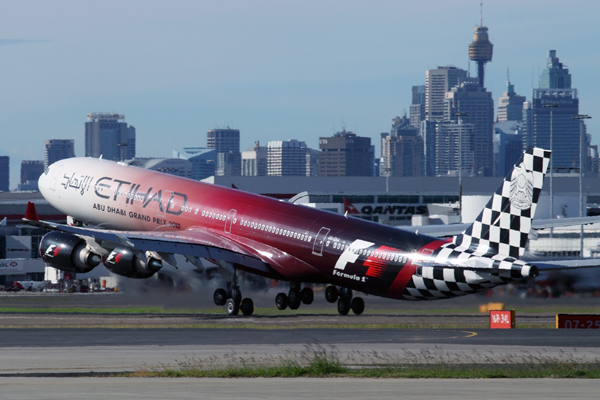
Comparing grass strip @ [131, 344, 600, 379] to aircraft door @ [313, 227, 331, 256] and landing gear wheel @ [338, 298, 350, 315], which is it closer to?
aircraft door @ [313, 227, 331, 256]

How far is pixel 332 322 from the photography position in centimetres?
5022

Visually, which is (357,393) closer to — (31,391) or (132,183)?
(31,391)

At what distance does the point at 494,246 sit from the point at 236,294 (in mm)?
16152

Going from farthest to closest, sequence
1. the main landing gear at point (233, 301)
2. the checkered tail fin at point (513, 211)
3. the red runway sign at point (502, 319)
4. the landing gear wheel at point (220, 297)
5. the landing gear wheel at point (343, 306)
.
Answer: the landing gear wheel at point (220, 297) → the main landing gear at point (233, 301) → the landing gear wheel at point (343, 306) → the red runway sign at point (502, 319) → the checkered tail fin at point (513, 211)

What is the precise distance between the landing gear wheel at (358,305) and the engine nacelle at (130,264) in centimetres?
1096

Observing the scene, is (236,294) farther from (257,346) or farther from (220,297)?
(257,346)

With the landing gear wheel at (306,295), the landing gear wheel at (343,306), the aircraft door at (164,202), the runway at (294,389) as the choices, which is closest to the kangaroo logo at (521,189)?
the landing gear wheel at (343,306)

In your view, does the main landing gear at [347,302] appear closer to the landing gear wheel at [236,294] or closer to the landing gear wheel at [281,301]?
the landing gear wheel at [281,301]

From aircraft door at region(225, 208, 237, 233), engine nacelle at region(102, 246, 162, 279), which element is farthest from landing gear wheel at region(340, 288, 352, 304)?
engine nacelle at region(102, 246, 162, 279)

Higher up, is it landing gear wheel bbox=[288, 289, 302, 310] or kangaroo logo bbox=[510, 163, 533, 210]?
kangaroo logo bbox=[510, 163, 533, 210]

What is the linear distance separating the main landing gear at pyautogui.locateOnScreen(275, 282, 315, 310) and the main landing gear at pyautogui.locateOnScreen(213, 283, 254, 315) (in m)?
1.69

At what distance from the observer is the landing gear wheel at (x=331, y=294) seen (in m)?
56.7

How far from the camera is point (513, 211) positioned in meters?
46.2

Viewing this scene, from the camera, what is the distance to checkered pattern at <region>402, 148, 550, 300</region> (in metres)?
45.7
